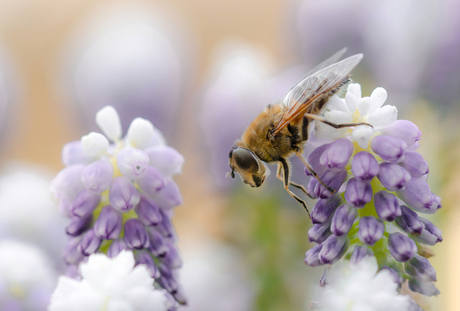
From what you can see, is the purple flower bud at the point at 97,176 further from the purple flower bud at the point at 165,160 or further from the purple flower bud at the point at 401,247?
the purple flower bud at the point at 401,247

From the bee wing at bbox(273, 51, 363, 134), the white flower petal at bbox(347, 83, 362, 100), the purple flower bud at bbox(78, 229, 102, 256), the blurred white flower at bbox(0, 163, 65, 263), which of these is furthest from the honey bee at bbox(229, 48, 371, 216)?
the blurred white flower at bbox(0, 163, 65, 263)

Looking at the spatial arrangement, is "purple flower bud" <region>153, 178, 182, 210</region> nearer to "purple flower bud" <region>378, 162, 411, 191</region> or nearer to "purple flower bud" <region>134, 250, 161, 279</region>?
"purple flower bud" <region>134, 250, 161, 279</region>

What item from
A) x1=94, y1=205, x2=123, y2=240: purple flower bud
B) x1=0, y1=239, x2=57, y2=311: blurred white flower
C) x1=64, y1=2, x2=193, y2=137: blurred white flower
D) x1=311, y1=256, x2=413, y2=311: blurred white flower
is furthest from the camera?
x1=64, y1=2, x2=193, y2=137: blurred white flower

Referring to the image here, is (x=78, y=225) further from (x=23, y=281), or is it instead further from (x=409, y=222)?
(x=409, y=222)

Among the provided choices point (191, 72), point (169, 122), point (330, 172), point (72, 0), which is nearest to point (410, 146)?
point (330, 172)

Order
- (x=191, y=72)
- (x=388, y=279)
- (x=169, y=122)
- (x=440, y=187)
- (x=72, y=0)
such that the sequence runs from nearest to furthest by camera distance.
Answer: (x=388, y=279) < (x=440, y=187) < (x=169, y=122) < (x=191, y=72) < (x=72, y=0)

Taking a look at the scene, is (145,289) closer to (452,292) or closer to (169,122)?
(452,292)
